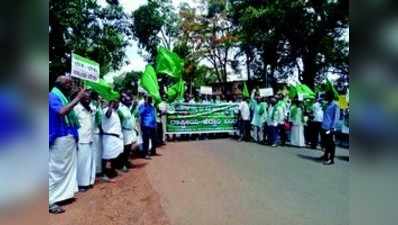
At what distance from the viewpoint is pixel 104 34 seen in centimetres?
1513

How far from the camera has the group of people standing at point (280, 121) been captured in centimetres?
1322

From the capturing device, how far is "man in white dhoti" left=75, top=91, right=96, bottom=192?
6766mm

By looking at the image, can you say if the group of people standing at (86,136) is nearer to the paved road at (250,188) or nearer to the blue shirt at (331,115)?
the paved road at (250,188)

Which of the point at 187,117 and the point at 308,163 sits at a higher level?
the point at 187,117

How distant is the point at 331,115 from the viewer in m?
9.47

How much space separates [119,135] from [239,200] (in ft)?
9.40

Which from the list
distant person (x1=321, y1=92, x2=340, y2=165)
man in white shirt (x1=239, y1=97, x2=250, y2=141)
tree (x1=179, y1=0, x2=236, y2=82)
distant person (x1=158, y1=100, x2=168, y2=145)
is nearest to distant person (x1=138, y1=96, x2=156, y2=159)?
distant person (x1=158, y1=100, x2=168, y2=145)

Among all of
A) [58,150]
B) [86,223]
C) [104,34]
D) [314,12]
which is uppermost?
[314,12]

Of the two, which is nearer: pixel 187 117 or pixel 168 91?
pixel 168 91

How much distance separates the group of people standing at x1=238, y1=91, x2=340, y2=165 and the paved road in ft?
5.55

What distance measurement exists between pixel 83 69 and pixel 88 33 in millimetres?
8785
